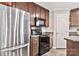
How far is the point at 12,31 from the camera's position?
2.07 metres

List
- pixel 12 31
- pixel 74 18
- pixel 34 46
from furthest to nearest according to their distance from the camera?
1. pixel 34 46
2. pixel 74 18
3. pixel 12 31

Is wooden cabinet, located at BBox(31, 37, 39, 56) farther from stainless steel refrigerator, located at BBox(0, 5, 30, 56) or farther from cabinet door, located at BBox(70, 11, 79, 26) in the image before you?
cabinet door, located at BBox(70, 11, 79, 26)

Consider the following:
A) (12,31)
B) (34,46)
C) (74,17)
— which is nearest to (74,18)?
(74,17)

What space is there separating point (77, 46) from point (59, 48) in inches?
14.8

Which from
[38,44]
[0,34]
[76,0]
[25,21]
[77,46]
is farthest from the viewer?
[38,44]

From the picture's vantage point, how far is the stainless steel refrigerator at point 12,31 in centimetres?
194

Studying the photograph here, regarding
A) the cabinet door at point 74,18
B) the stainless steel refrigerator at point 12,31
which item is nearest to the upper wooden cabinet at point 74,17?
the cabinet door at point 74,18

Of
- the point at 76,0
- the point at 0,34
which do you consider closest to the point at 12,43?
the point at 0,34

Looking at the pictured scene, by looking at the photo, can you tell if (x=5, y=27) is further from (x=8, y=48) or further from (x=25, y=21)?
(x=25, y=21)

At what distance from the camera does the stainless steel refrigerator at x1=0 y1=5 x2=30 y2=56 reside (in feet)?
6.36

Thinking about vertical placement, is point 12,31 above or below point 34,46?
above

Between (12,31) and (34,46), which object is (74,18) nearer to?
(12,31)

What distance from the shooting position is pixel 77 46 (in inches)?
102

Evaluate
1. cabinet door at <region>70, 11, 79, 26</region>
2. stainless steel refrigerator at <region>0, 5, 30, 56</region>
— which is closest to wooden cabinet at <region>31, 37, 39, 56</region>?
stainless steel refrigerator at <region>0, 5, 30, 56</region>
